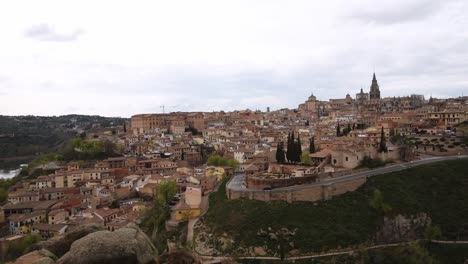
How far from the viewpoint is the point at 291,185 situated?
114 ft

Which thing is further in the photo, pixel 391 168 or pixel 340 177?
pixel 391 168

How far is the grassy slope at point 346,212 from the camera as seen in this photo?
29.9m

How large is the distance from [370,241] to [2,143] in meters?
115

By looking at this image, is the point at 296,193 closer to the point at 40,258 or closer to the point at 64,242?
the point at 64,242

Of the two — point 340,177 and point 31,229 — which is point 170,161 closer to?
point 31,229

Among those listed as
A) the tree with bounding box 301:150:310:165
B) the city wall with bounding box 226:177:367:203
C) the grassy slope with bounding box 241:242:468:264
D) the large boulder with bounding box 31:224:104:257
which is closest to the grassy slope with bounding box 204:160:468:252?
the city wall with bounding box 226:177:367:203

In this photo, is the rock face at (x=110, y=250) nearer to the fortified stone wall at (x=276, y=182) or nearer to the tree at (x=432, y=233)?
the fortified stone wall at (x=276, y=182)

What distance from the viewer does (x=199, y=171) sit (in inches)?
1978

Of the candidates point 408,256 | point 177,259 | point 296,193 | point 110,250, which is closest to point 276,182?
point 296,193

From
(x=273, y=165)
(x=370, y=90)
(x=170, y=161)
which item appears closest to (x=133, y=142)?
(x=170, y=161)

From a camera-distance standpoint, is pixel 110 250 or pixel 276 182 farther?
pixel 276 182

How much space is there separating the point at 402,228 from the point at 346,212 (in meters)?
4.39

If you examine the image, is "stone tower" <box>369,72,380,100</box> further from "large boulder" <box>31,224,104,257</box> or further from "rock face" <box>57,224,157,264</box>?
"rock face" <box>57,224,157,264</box>

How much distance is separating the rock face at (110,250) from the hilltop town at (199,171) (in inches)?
619
